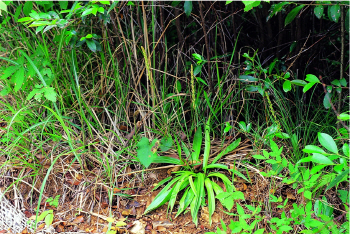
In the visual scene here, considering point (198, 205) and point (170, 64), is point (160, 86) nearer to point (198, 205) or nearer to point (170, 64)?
point (170, 64)

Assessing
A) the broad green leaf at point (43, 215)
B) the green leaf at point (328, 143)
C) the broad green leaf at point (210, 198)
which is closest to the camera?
the green leaf at point (328, 143)

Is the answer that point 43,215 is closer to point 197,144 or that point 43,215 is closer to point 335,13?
point 197,144

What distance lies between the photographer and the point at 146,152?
185cm

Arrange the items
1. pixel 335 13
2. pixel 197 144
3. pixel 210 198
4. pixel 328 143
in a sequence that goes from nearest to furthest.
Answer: pixel 328 143, pixel 335 13, pixel 210 198, pixel 197 144

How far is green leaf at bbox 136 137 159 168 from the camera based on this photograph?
182cm

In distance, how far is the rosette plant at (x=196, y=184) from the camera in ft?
5.80

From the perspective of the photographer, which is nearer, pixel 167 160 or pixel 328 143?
pixel 328 143

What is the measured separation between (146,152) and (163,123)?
302 mm

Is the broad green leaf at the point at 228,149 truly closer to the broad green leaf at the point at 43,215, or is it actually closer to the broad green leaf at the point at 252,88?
the broad green leaf at the point at 252,88

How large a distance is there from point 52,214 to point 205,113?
1201 millimetres

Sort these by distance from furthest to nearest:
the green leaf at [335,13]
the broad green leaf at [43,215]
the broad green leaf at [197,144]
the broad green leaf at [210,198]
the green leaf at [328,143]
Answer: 1. the broad green leaf at [197,144]
2. the broad green leaf at [43,215]
3. the broad green leaf at [210,198]
4. the green leaf at [335,13]
5. the green leaf at [328,143]

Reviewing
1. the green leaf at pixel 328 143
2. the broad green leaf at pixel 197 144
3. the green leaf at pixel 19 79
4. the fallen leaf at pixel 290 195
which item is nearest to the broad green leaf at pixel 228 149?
the broad green leaf at pixel 197 144

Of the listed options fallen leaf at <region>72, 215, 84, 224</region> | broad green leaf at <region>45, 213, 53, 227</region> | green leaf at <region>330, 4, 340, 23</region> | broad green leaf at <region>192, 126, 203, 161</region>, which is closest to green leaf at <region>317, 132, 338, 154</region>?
green leaf at <region>330, 4, 340, 23</region>

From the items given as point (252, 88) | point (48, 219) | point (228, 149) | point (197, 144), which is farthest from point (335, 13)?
point (48, 219)
